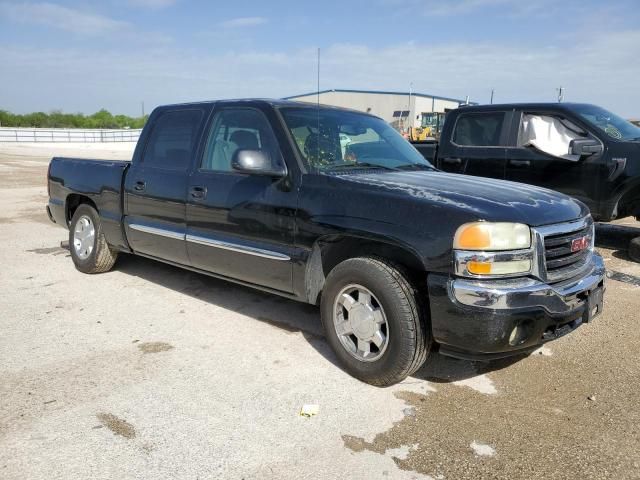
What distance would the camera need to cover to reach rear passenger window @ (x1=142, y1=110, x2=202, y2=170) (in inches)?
183

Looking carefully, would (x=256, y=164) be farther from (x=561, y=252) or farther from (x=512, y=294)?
(x=561, y=252)

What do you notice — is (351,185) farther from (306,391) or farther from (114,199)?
(114,199)

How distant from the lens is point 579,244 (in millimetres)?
3391

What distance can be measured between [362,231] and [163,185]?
2.23 meters

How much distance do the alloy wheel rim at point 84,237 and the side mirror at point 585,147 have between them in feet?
18.7

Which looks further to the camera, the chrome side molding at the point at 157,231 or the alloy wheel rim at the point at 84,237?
the alloy wheel rim at the point at 84,237

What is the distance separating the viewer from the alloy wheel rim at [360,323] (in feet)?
11.0

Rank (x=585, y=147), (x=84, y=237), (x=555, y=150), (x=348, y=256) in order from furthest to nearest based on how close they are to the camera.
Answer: (x=555, y=150) → (x=585, y=147) → (x=84, y=237) → (x=348, y=256)

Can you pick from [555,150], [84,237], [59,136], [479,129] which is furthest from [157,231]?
[59,136]

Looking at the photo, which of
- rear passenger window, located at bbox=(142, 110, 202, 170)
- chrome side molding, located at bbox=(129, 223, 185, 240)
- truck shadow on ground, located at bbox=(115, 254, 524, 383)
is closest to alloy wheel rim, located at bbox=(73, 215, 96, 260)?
truck shadow on ground, located at bbox=(115, 254, 524, 383)

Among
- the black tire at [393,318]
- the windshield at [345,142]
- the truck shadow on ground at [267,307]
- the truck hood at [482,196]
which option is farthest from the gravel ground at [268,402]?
the windshield at [345,142]

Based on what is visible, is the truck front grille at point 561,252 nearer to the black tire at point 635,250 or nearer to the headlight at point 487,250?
the headlight at point 487,250

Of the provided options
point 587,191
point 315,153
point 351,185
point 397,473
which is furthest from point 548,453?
point 587,191

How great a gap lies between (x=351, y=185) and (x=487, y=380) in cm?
158
